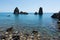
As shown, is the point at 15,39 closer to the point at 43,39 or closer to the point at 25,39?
the point at 25,39

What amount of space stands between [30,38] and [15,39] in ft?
13.2

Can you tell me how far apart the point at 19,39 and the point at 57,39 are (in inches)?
551

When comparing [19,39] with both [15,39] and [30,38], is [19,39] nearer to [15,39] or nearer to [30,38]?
[15,39]

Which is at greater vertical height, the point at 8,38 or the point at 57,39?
the point at 8,38

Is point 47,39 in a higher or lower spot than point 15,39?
lower

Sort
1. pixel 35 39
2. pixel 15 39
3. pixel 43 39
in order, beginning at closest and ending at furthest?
1. pixel 15 39
2. pixel 35 39
3. pixel 43 39

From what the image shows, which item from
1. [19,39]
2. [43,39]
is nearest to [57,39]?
[43,39]

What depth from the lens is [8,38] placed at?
29.8m

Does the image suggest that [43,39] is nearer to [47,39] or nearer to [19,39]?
[47,39]

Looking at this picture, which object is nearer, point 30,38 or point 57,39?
point 30,38

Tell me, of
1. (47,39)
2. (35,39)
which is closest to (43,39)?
(47,39)

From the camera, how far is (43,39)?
3850 centimetres

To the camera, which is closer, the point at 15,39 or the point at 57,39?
the point at 15,39

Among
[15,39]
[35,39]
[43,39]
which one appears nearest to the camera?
[15,39]
